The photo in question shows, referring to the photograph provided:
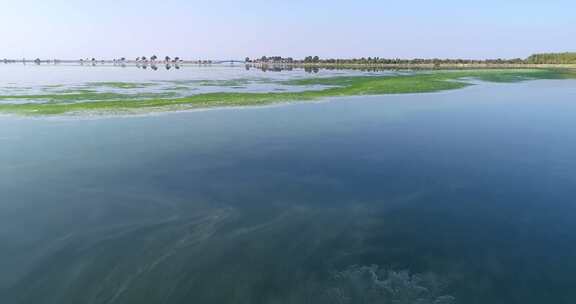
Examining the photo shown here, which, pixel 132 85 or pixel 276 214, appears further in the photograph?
pixel 132 85

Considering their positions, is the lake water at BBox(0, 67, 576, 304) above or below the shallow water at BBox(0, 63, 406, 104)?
below

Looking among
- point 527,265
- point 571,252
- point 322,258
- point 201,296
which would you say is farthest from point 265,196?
point 571,252

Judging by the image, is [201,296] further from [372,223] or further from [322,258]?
[372,223]

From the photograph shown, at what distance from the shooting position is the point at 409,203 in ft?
41.3

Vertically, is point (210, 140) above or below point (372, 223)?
above

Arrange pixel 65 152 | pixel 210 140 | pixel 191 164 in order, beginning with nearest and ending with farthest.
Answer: pixel 191 164 → pixel 65 152 → pixel 210 140

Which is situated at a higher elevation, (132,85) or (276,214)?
(132,85)

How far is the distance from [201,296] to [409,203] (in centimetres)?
766

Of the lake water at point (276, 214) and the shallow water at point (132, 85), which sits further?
the shallow water at point (132, 85)

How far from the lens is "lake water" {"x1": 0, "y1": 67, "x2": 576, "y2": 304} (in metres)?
8.23

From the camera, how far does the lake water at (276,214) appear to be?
324 inches

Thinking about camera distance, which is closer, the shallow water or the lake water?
the lake water

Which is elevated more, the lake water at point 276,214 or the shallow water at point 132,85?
the shallow water at point 132,85

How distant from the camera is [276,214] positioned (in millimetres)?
11688
